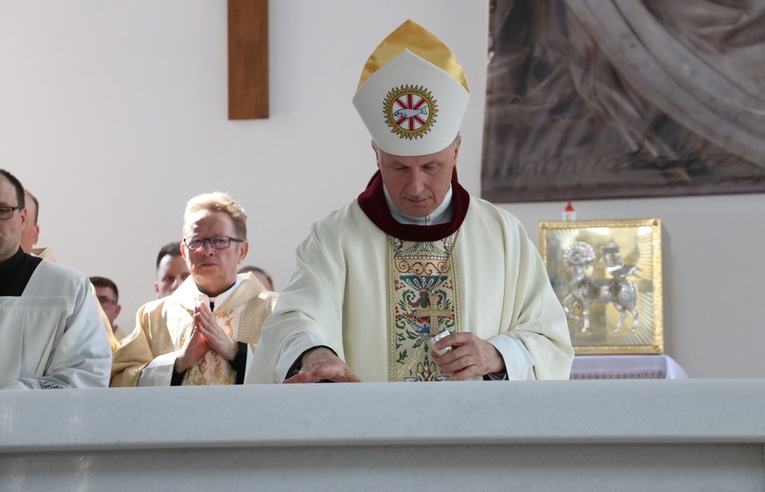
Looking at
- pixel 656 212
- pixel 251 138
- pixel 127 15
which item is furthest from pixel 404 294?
pixel 127 15

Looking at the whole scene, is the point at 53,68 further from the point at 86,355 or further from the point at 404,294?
the point at 404,294

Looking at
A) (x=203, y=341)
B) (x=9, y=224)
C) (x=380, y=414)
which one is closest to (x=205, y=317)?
(x=203, y=341)

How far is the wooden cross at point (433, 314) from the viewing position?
3244 millimetres

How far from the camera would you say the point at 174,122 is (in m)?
7.62

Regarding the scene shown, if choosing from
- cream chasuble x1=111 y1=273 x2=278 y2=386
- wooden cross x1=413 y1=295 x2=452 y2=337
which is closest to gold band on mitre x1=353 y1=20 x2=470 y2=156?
wooden cross x1=413 y1=295 x2=452 y2=337

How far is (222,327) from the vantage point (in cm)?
465

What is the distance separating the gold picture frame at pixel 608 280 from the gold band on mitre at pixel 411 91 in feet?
10.3

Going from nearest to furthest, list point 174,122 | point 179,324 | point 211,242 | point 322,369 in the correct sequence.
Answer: point 322,369
point 211,242
point 179,324
point 174,122

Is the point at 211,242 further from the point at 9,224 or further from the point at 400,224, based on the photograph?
the point at 400,224

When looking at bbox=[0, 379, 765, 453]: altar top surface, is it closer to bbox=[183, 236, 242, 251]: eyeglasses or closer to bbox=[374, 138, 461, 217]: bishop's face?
bbox=[374, 138, 461, 217]: bishop's face

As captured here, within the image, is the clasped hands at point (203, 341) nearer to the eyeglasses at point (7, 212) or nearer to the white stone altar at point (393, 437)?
the eyeglasses at point (7, 212)

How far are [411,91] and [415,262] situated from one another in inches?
21.0

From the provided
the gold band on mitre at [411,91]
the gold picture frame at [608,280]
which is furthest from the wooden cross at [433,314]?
the gold picture frame at [608,280]

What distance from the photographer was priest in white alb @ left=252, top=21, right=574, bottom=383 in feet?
10.3
